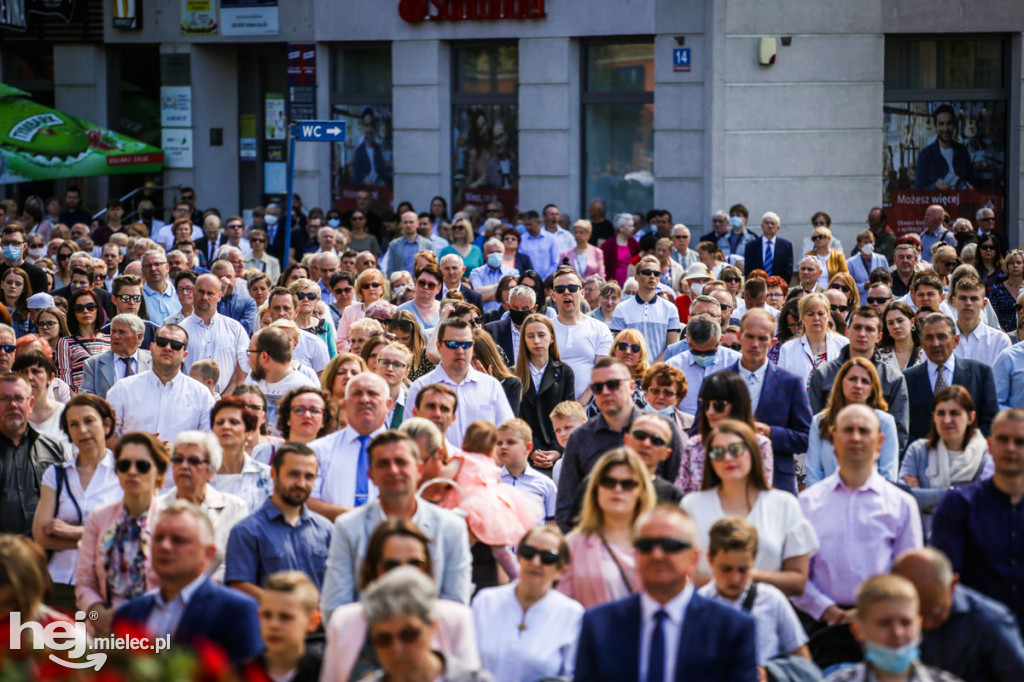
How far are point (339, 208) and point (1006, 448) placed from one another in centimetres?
1896

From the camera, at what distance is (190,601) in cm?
639

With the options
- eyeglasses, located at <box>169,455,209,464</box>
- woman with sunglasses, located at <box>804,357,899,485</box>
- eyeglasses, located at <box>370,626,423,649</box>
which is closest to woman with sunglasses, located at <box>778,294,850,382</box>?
woman with sunglasses, located at <box>804,357,899,485</box>

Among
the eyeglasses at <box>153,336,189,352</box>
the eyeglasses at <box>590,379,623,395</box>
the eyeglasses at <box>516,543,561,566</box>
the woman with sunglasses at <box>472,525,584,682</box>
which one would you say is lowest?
the woman with sunglasses at <box>472,525,584,682</box>

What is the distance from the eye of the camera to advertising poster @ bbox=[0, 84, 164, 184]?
22812 millimetres

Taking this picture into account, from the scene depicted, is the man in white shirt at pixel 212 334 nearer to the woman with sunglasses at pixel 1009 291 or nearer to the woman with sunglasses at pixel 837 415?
the woman with sunglasses at pixel 837 415

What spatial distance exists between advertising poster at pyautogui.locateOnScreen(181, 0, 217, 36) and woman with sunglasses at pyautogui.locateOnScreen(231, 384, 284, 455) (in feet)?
57.1

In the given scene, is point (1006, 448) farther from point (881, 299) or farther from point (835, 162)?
point (835, 162)

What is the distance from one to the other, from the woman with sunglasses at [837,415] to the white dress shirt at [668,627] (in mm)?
2721

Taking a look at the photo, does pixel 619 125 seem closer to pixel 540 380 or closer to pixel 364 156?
pixel 364 156

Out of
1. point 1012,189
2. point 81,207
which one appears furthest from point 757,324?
point 81,207

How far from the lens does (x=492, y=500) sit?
8.00 m

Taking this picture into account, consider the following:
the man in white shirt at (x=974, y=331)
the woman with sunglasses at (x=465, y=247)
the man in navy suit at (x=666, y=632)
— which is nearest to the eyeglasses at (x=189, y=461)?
the man in navy suit at (x=666, y=632)

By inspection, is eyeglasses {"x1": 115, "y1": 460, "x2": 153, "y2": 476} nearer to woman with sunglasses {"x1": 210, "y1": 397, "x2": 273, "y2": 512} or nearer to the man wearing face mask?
woman with sunglasses {"x1": 210, "y1": 397, "x2": 273, "y2": 512}

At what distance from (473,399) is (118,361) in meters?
2.95
